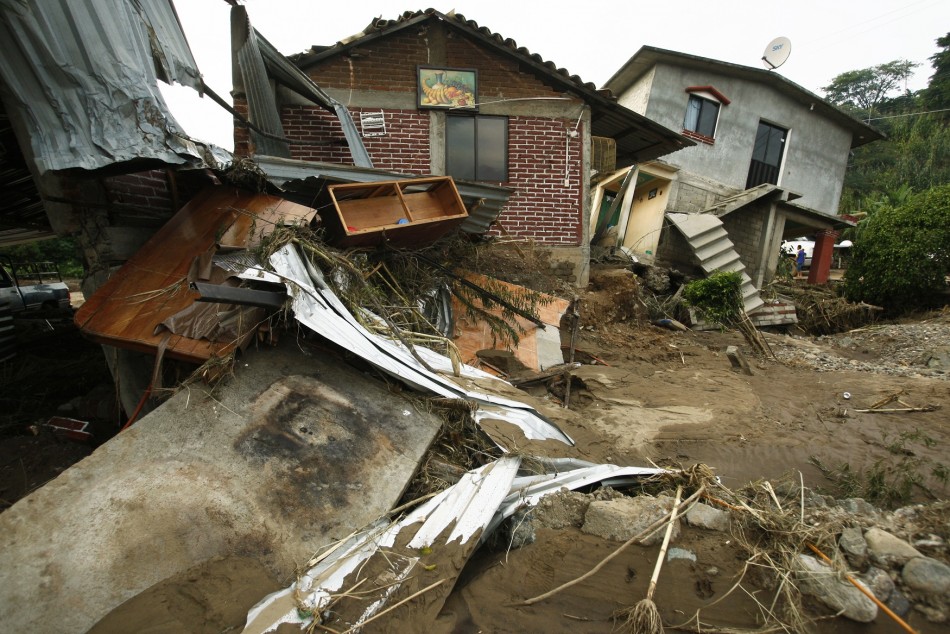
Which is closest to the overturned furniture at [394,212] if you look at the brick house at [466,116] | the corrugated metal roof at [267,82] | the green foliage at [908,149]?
the corrugated metal roof at [267,82]

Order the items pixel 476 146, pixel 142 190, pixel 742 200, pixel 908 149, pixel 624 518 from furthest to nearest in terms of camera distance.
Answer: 1. pixel 908 149
2. pixel 742 200
3. pixel 476 146
4. pixel 142 190
5. pixel 624 518

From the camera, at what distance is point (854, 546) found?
2.54 m

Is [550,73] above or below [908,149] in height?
below

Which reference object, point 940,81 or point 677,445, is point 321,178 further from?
point 940,81

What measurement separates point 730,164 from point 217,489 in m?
16.8

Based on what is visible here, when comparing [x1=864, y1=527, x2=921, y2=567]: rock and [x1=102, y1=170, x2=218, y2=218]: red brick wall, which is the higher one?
[x1=102, y1=170, x2=218, y2=218]: red brick wall

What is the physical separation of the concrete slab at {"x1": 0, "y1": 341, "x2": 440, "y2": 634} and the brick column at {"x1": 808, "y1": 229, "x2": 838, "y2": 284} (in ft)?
58.1

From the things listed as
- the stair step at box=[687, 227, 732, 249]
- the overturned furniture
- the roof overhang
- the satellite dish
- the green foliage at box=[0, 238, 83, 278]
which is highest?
the satellite dish

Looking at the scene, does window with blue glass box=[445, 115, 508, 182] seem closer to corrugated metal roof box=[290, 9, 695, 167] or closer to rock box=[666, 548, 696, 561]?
corrugated metal roof box=[290, 9, 695, 167]

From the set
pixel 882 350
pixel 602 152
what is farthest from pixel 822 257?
pixel 602 152

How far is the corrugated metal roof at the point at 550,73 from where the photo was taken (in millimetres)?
7672

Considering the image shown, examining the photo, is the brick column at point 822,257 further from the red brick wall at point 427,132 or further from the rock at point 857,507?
the rock at point 857,507

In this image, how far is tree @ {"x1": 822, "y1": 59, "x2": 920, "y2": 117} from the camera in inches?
1624

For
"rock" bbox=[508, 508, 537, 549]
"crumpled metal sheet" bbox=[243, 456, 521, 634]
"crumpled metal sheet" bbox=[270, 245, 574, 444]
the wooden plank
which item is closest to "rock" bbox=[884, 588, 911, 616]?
"rock" bbox=[508, 508, 537, 549]
